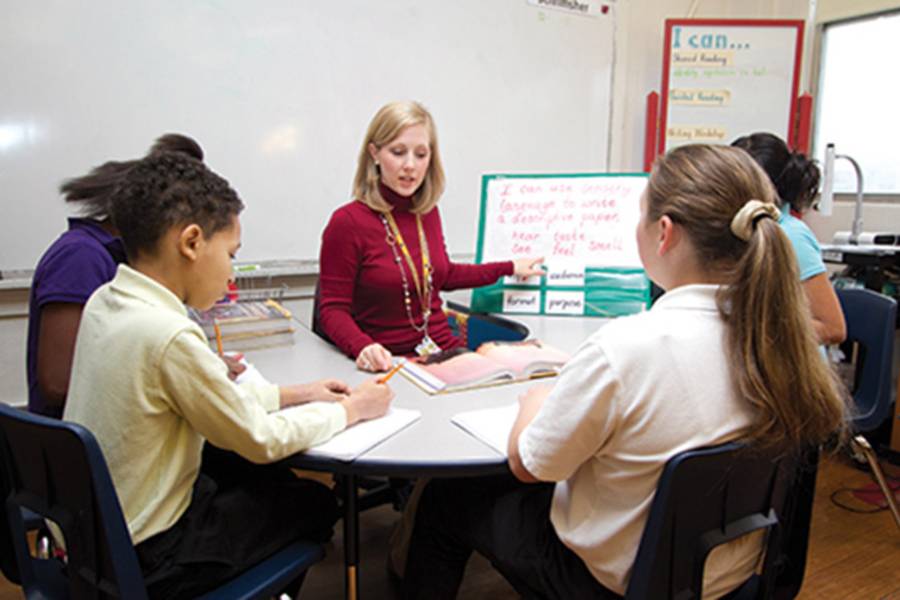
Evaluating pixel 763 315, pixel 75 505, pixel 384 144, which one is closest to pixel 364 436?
pixel 75 505

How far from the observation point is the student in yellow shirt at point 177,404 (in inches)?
36.4

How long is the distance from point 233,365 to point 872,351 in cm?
179

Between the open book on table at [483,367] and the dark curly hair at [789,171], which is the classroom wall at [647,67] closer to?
the dark curly hair at [789,171]

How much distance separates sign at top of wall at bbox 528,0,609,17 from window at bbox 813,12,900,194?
1493mm

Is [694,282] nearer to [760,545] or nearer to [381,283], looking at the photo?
[760,545]

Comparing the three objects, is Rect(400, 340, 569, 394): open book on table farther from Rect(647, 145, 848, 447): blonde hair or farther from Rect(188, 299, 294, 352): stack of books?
Rect(647, 145, 848, 447): blonde hair

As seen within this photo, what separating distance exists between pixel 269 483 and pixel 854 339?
177 centimetres

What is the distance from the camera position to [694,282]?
931 millimetres

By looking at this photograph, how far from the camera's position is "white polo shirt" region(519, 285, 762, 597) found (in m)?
0.83

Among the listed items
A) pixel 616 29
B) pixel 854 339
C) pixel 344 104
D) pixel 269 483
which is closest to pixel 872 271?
pixel 854 339

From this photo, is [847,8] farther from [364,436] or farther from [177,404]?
[177,404]

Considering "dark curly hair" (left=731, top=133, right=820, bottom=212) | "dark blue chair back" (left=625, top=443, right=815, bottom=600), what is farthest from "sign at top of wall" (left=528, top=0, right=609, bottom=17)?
"dark blue chair back" (left=625, top=443, right=815, bottom=600)

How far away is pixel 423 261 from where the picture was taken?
1863 millimetres

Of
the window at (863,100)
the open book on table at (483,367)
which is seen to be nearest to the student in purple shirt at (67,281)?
the open book on table at (483,367)
